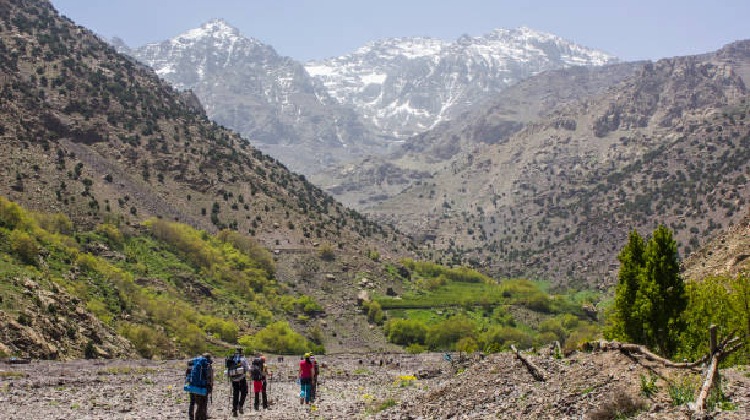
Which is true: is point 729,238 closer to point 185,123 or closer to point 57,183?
point 57,183

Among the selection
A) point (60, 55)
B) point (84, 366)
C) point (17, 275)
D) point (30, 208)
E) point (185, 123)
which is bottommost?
point (84, 366)

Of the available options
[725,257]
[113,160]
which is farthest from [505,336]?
[113,160]

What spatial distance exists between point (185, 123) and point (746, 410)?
193512mm

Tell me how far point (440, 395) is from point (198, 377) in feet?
39.2

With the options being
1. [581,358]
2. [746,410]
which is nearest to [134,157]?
[581,358]

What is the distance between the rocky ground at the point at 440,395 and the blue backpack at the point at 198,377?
457cm

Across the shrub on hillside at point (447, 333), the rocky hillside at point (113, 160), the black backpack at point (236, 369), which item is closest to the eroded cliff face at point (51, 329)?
the black backpack at point (236, 369)

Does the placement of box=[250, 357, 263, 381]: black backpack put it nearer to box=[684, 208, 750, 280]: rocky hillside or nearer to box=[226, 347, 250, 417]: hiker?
box=[226, 347, 250, 417]: hiker

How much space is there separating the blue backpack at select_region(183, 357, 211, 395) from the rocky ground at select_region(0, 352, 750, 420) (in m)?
4.57

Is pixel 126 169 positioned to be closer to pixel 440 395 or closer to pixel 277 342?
pixel 277 342

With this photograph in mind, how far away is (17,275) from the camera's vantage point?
75562 millimetres

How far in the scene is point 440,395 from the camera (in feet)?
A: 105

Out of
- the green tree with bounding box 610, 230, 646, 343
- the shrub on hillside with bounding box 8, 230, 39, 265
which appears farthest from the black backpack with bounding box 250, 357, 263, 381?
the shrub on hillside with bounding box 8, 230, 39, 265

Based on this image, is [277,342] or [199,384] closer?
[199,384]
